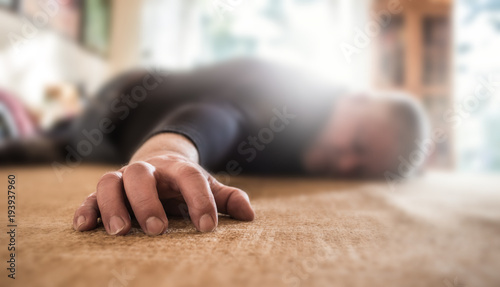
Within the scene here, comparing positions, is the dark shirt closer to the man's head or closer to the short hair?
the man's head

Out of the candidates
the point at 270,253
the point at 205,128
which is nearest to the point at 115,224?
the point at 270,253

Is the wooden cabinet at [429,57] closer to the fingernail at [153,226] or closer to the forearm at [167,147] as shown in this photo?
the forearm at [167,147]

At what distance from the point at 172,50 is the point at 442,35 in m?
2.45

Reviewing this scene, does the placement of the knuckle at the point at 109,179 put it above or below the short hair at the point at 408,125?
above

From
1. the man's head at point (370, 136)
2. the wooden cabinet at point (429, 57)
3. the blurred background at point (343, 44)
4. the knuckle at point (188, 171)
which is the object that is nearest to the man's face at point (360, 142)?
the man's head at point (370, 136)

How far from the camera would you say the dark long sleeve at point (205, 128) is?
0.58 metres

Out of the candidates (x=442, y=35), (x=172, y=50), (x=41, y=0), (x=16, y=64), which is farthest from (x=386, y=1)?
(x=16, y=64)

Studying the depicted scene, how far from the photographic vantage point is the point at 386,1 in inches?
118

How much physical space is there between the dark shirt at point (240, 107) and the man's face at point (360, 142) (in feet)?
0.17

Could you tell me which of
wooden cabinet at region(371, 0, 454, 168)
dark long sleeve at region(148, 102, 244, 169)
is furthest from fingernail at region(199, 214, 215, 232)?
wooden cabinet at region(371, 0, 454, 168)

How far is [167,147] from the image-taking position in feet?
1.64

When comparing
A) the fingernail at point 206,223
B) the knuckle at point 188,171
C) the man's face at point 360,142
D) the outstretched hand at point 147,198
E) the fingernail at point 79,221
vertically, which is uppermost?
the knuckle at point 188,171

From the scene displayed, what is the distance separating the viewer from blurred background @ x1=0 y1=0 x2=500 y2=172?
2736 mm

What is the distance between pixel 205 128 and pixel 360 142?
68 cm
